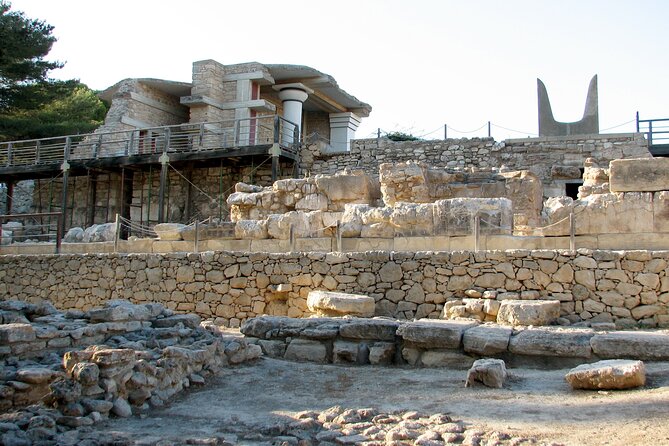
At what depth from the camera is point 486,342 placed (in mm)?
6293

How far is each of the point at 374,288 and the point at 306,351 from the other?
8.73ft

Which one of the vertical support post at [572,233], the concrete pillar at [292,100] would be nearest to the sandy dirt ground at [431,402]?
the vertical support post at [572,233]

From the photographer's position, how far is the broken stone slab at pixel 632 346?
5.75 metres

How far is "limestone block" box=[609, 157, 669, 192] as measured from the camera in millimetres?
8844

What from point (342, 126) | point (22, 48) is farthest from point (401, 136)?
point (22, 48)

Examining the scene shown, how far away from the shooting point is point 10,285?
14.3 metres

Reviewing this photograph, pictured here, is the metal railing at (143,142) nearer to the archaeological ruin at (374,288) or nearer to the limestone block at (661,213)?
the archaeological ruin at (374,288)

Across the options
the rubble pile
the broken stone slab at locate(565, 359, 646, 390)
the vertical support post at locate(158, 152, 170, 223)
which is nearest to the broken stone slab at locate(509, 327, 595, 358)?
the broken stone slab at locate(565, 359, 646, 390)

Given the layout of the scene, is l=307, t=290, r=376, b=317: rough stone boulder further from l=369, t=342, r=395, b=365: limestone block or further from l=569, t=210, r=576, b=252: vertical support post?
l=569, t=210, r=576, b=252: vertical support post

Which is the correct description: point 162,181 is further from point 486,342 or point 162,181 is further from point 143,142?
point 486,342

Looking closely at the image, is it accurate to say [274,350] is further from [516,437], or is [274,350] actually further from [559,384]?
[516,437]

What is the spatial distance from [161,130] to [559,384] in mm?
22643

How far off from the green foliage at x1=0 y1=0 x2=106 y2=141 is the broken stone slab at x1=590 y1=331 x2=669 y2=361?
83.6 ft

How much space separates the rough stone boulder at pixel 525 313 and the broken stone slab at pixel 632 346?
1.71m
